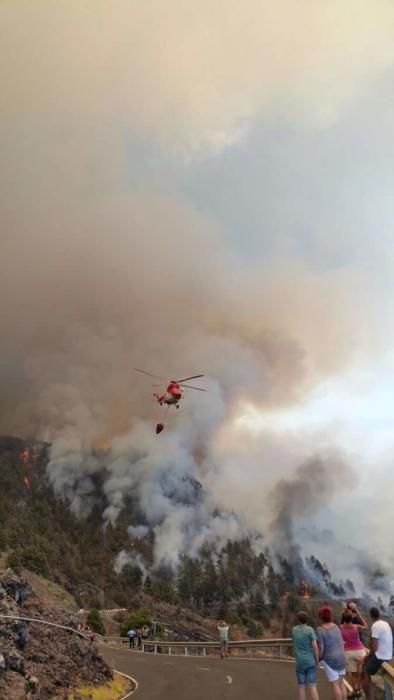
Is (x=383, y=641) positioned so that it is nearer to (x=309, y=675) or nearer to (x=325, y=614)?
(x=325, y=614)

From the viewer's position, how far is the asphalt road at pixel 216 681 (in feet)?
52.5

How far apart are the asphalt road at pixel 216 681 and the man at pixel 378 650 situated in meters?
3.22

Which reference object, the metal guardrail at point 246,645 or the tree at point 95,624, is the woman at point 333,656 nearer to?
the metal guardrail at point 246,645

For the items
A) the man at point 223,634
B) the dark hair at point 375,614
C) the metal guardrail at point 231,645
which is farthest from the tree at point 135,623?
the dark hair at point 375,614

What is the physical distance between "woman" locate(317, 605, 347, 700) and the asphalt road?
3.97 meters

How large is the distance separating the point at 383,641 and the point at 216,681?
10061 millimetres

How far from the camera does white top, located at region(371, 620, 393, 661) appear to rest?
38.5 ft

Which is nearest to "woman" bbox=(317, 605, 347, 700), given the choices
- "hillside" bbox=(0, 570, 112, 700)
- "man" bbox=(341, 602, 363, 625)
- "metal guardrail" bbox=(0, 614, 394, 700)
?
"metal guardrail" bbox=(0, 614, 394, 700)

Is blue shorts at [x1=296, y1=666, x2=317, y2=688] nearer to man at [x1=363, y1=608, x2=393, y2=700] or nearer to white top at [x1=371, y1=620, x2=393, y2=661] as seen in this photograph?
man at [x1=363, y1=608, x2=393, y2=700]

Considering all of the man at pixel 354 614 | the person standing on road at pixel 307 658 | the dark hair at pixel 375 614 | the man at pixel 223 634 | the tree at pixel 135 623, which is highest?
the tree at pixel 135 623

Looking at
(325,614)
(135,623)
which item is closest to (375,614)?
(325,614)

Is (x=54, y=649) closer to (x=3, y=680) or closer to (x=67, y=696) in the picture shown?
(x=67, y=696)

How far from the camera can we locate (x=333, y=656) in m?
11.4

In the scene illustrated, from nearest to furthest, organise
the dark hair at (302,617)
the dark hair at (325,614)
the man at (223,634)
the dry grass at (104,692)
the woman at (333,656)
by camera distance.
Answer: the woman at (333,656), the dark hair at (325,614), the dark hair at (302,617), the dry grass at (104,692), the man at (223,634)
